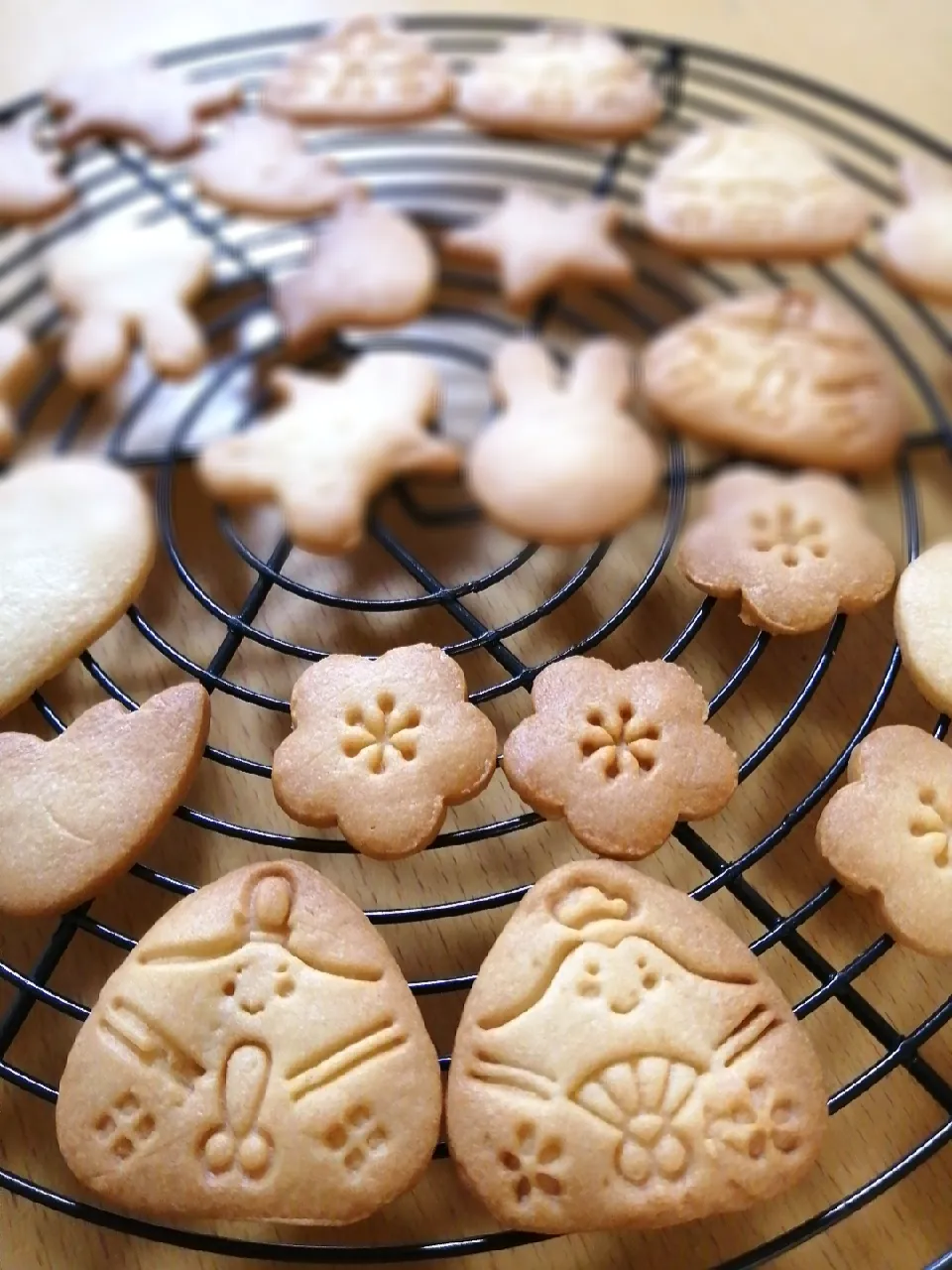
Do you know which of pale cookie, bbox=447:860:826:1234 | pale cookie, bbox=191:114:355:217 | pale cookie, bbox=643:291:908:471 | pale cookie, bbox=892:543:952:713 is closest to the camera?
pale cookie, bbox=447:860:826:1234

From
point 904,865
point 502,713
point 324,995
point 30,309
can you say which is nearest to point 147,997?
point 324,995

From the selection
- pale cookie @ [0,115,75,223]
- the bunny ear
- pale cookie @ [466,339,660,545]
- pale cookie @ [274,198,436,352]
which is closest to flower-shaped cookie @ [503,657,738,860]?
pale cookie @ [466,339,660,545]

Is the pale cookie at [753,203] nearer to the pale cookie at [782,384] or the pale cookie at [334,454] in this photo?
the pale cookie at [782,384]

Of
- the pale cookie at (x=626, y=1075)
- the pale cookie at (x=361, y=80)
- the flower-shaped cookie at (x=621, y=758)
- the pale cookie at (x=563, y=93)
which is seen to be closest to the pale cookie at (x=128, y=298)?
the pale cookie at (x=361, y=80)

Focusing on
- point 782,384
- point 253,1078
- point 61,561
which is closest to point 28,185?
point 61,561

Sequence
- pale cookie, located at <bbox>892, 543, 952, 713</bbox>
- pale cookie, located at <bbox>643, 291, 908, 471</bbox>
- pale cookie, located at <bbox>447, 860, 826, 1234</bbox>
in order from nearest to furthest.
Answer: pale cookie, located at <bbox>447, 860, 826, 1234</bbox> → pale cookie, located at <bbox>892, 543, 952, 713</bbox> → pale cookie, located at <bbox>643, 291, 908, 471</bbox>

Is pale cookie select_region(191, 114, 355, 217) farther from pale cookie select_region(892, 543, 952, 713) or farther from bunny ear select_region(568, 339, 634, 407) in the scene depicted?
pale cookie select_region(892, 543, 952, 713)
